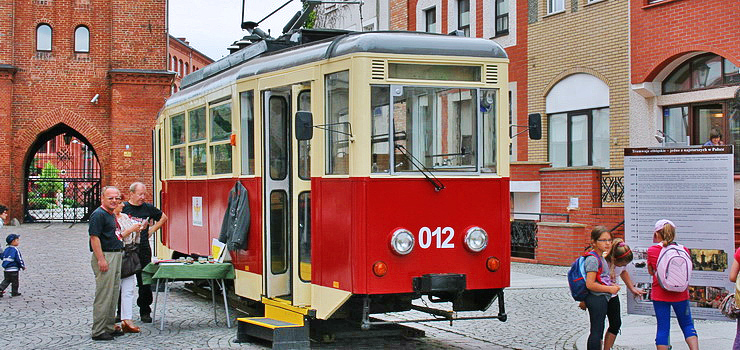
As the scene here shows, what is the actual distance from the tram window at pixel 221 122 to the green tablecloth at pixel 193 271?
1558mm

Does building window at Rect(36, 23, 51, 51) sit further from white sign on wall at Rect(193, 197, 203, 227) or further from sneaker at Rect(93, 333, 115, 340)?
sneaker at Rect(93, 333, 115, 340)

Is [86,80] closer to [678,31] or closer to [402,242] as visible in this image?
[678,31]

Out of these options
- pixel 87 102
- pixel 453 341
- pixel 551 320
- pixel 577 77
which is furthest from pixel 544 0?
pixel 87 102

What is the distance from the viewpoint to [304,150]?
33.3 ft

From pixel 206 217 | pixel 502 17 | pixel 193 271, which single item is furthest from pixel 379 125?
pixel 502 17

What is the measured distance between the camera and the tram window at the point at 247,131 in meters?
11.0

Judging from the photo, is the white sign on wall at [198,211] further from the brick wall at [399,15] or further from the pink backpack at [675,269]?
the brick wall at [399,15]

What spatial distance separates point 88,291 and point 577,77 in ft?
42.5

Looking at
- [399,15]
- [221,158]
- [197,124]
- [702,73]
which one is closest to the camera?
[221,158]

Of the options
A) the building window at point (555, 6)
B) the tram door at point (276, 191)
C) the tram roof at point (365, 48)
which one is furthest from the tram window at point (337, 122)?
the building window at point (555, 6)

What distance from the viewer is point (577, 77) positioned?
77.2 ft

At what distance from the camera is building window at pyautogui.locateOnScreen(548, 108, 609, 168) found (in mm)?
22797

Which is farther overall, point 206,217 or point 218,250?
point 206,217

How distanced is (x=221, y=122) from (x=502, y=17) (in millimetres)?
16152
